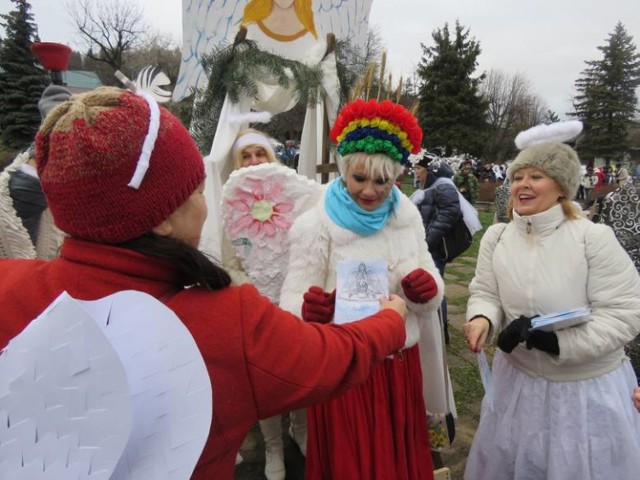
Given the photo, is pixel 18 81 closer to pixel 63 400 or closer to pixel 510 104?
pixel 63 400

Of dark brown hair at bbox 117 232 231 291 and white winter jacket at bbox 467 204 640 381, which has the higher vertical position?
dark brown hair at bbox 117 232 231 291

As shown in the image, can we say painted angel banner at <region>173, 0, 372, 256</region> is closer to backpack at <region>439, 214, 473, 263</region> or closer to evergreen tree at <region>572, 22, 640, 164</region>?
backpack at <region>439, 214, 473, 263</region>

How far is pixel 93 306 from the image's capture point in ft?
2.74

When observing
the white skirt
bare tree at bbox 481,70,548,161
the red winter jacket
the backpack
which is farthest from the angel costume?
bare tree at bbox 481,70,548,161

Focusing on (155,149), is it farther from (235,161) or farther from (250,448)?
(250,448)

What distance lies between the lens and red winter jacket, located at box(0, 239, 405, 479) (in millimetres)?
942

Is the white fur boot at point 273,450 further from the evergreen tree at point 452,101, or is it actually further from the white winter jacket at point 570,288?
the evergreen tree at point 452,101

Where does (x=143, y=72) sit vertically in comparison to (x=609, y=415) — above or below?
above

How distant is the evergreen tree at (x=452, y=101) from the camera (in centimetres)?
2958

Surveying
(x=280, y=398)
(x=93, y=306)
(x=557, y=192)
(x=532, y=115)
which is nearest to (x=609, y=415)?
(x=557, y=192)

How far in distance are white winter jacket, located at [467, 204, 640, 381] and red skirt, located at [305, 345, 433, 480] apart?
1.66 feet

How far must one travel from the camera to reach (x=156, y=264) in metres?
0.97

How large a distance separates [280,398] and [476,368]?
3.58 m

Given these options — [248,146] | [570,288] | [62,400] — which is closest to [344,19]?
[248,146]
